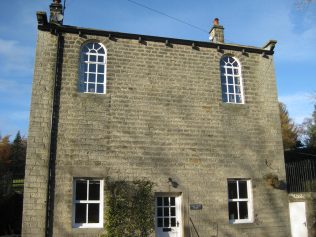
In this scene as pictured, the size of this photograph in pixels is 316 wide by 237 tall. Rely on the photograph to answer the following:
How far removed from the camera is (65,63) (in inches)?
453

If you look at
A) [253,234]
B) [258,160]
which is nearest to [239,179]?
[258,160]

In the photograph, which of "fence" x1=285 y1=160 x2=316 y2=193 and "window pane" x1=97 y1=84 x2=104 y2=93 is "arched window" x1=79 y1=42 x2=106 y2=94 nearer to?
"window pane" x1=97 y1=84 x2=104 y2=93

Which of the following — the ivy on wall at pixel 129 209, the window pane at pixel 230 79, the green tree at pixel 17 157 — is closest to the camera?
the ivy on wall at pixel 129 209

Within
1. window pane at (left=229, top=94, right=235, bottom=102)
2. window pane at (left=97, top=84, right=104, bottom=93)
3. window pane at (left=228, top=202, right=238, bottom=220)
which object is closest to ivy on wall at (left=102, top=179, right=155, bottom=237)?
window pane at (left=228, top=202, right=238, bottom=220)

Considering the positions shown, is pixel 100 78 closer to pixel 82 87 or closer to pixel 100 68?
pixel 100 68

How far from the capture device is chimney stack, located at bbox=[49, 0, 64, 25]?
11806mm

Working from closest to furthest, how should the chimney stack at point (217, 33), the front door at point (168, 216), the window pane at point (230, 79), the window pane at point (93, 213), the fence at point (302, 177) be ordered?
the window pane at point (93, 213) < the front door at point (168, 216) < the fence at point (302, 177) < the window pane at point (230, 79) < the chimney stack at point (217, 33)

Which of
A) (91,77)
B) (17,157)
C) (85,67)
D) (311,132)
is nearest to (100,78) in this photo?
(91,77)

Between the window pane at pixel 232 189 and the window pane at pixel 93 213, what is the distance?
483 centimetres

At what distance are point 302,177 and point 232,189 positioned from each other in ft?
10.1

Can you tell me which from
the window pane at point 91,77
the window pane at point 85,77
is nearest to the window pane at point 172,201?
the window pane at point 91,77

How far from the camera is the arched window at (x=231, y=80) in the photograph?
13016 millimetres

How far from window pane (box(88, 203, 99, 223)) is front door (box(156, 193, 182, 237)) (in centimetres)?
208

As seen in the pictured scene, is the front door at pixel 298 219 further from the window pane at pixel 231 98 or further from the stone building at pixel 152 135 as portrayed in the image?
the window pane at pixel 231 98
